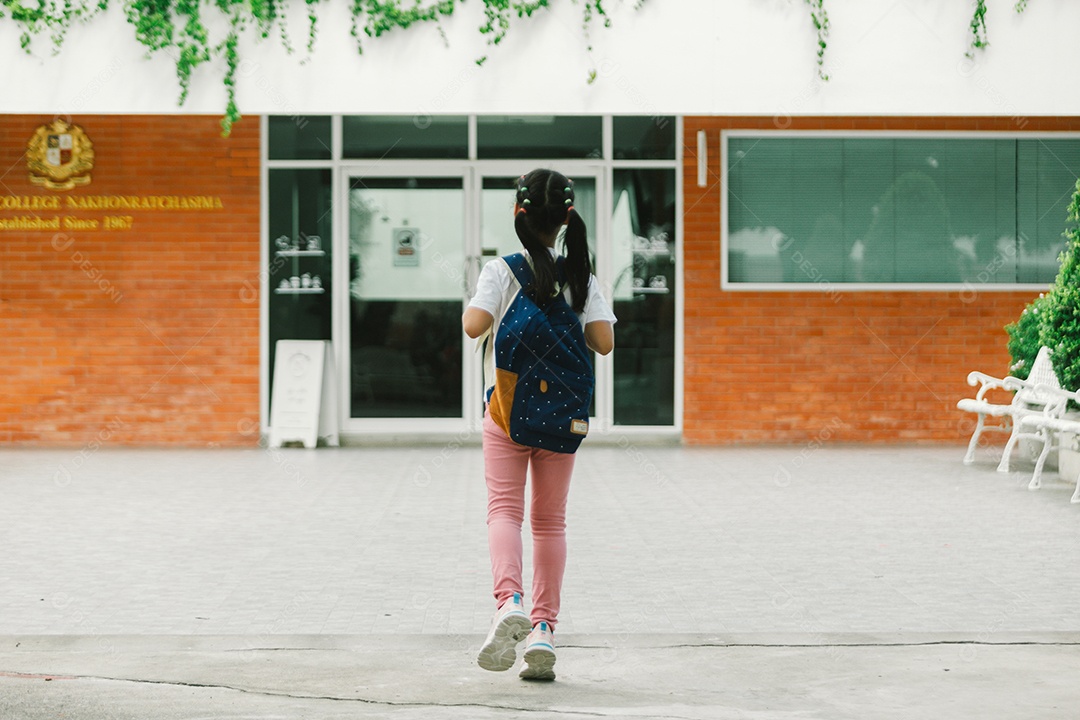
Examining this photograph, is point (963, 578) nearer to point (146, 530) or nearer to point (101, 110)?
point (146, 530)

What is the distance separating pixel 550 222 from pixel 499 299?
0.33 metres

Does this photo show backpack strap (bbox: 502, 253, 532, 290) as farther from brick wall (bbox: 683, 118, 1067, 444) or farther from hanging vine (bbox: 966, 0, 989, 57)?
brick wall (bbox: 683, 118, 1067, 444)

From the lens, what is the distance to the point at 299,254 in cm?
1360

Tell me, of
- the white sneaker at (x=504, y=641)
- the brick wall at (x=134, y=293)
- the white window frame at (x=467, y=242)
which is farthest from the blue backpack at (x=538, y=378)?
the brick wall at (x=134, y=293)

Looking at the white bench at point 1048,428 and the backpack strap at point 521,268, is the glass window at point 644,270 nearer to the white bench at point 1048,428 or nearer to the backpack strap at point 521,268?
the white bench at point 1048,428

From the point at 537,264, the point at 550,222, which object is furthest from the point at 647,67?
the point at 537,264

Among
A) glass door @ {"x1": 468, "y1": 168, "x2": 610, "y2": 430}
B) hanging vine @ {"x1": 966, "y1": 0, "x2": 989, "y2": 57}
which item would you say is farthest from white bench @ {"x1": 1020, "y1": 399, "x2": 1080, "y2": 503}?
glass door @ {"x1": 468, "y1": 168, "x2": 610, "y2": 430}

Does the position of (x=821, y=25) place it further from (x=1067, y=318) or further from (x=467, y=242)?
(x=467, y=242)

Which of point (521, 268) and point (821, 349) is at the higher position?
point (521, 268)

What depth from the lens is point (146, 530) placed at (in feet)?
29.0

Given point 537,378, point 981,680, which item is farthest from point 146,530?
point 981,680

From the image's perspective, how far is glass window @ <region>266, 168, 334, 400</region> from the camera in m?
13.6

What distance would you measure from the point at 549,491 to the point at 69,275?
930 centimetres

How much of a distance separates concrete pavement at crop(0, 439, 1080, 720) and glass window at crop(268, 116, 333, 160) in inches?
127
